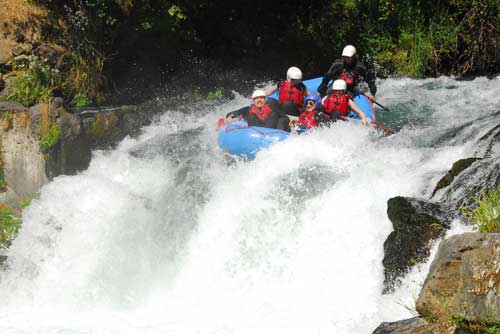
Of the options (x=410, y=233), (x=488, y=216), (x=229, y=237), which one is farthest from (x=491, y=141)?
(x=229, y=237)

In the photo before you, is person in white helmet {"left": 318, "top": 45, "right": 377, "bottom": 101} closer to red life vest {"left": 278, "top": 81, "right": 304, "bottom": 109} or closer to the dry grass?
red life vest {"left": 278, "top": 81, "right": 304, "bottom": 109}

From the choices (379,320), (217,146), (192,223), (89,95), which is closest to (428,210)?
(379,320)

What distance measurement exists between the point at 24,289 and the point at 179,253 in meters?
1.76

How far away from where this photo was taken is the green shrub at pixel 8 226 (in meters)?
8.03

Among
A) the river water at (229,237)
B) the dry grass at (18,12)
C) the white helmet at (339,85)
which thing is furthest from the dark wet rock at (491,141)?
the dry grass at (18,12)

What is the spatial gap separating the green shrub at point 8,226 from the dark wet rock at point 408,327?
16.5 ft

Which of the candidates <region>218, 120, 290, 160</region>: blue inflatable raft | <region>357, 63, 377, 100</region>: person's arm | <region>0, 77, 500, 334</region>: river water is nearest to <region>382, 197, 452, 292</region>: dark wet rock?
<region>0, 77, 500, 334</region>: river water

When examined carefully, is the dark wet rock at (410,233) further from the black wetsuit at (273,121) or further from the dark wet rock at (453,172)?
the black wetsuit at (273,121)

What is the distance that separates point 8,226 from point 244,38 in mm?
5058

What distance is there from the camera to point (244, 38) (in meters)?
11.3

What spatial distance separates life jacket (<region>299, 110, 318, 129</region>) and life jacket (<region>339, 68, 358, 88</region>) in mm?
1119

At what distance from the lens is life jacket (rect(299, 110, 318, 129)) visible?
795 centimetres

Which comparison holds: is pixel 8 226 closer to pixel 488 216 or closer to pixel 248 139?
pixel 248 139

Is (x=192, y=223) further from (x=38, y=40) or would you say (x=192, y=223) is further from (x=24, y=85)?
(x=38, y=40)
